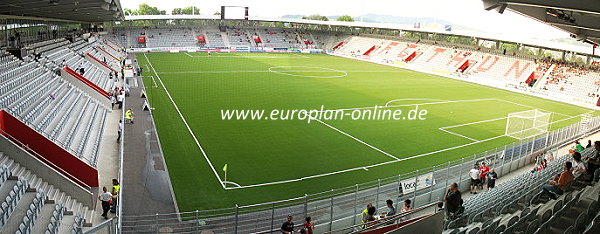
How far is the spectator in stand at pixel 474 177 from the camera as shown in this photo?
1498 cm

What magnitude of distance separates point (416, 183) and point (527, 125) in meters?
15.8

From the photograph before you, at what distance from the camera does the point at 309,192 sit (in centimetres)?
1588

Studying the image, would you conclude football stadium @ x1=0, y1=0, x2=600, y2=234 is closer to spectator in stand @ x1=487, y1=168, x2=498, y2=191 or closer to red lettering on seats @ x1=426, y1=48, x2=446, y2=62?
spectator in stand @ x1=487, y1=168, x2=498, y2=191

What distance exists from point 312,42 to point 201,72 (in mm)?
41592

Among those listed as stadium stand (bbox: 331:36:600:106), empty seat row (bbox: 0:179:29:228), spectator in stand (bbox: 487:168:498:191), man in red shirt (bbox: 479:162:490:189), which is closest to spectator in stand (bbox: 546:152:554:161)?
man in red shirt (bbox: 479:162:490:189)

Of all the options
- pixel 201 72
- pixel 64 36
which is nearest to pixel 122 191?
pixel 201 72

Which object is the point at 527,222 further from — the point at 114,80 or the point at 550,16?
the point at 114,80

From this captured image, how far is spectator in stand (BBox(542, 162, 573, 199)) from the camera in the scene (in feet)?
34.9

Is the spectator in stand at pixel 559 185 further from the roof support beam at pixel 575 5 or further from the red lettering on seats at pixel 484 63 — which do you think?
the red lettering on seats at pixel 484 63

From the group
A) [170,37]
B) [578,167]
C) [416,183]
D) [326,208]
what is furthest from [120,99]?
[170,37]

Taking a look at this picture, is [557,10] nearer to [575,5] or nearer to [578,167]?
[575,5]

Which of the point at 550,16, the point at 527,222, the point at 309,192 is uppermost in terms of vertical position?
the point at 550,16

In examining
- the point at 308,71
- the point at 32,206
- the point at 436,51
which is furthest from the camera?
the point at 436,51

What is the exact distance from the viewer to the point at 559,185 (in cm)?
1084
